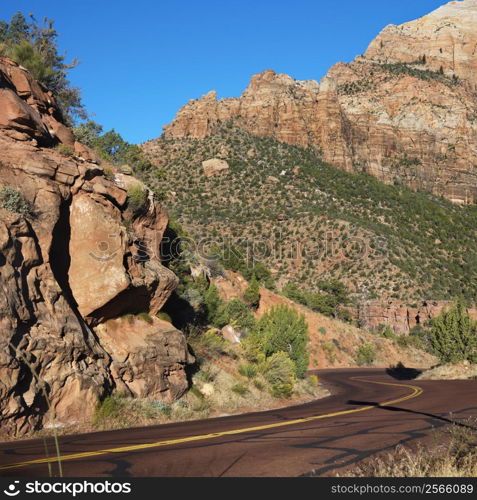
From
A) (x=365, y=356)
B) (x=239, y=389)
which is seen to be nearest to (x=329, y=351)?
(x=365, y=356)

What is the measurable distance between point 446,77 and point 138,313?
475 ft

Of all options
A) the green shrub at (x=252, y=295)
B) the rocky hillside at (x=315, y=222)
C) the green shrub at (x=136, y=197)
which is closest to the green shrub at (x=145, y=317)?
the green shrub at (x=136, y=197)

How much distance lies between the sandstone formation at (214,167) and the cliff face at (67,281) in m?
65.2

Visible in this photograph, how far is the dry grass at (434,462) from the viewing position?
20.2 ft

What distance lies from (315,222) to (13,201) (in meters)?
62.8

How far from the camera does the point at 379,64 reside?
138 meters

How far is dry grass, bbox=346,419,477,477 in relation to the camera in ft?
20.2

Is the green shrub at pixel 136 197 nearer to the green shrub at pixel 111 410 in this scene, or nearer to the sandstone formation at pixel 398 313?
the green shrub at pixel 111 410

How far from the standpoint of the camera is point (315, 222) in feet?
239

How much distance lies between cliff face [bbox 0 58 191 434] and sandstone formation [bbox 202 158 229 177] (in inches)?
2568

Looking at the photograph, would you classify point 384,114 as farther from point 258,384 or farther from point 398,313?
point 258,384

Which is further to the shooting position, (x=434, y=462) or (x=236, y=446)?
(x=236, y=446)

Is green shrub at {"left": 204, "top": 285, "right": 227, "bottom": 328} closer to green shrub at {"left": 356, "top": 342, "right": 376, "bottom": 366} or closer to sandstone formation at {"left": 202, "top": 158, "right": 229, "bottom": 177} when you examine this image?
green shrub at {"left": 356, "top": 342, "right": 376, "bottom": 366}

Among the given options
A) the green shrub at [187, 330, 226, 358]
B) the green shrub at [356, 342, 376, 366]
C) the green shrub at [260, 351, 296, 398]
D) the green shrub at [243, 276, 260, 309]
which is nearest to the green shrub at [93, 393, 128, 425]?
the green shrub at [187, 330, 226, 358]
